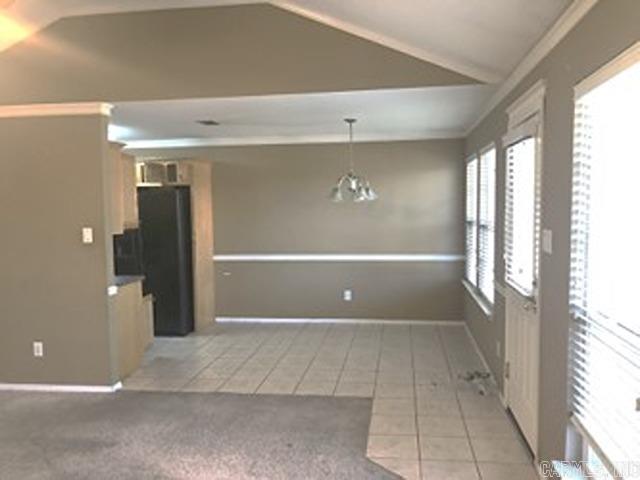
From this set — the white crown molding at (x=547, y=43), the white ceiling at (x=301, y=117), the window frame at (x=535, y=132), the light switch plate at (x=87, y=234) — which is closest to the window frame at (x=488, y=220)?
the white ceiling at (x=301, y=117)

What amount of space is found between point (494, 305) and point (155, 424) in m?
2.65

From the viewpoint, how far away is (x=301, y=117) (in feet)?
16.7

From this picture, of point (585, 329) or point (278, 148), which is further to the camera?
point (278, 148)

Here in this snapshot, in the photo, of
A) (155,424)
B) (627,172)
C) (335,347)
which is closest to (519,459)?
(627,172)

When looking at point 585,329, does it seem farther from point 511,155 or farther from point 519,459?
point 511,155

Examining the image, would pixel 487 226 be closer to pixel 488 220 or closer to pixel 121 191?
pixel 488 220

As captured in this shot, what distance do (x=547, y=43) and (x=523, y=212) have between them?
44.4 inches

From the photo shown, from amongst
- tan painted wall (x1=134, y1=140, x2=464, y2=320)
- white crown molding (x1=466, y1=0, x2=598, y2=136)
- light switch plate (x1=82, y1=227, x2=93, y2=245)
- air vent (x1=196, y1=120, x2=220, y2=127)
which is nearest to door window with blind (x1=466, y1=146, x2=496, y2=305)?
tan painted wall (x1=134, y1=140, x2=464, y2=320)

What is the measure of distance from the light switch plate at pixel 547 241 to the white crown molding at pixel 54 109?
10.8ft

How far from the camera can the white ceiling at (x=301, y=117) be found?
163 inches

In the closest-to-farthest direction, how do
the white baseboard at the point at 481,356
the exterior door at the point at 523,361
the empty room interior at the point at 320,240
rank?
the empty room interior at the point at 320,240 → the exterior door at the point at 523,361 → the white baseboard at the point at 481,356

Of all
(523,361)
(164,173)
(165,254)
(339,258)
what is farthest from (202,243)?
(523,361)

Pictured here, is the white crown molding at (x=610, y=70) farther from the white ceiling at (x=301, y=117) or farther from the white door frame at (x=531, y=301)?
the white ceiling at (x=301, y=117)

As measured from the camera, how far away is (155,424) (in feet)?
12.0
